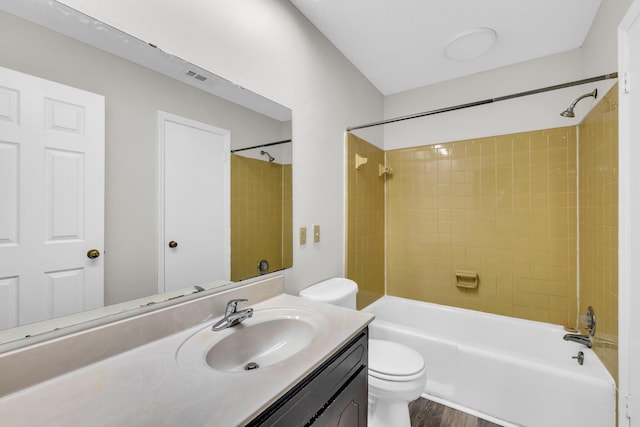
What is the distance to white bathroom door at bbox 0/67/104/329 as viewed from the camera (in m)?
0.68

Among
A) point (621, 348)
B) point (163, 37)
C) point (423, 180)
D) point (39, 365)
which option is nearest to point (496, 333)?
point (621, 348)

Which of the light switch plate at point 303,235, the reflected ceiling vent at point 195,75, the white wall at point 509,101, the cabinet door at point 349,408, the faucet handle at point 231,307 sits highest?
the white wall at point 509,101

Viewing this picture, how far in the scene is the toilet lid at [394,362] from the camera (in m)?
1.37

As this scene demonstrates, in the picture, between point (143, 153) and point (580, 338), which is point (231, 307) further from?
point (580, 338)

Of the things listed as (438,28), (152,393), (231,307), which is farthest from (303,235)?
(438,28)

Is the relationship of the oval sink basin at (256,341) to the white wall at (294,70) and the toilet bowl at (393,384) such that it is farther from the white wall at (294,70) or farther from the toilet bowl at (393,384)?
the toilet bowl at (393,384)

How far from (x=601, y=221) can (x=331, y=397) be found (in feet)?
5.95

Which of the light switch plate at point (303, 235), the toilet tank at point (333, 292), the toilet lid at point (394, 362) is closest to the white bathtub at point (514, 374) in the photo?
the toilet lid at point (394, 362)

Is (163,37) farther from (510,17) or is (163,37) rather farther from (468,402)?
(468,402)

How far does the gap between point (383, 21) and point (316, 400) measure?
211cm

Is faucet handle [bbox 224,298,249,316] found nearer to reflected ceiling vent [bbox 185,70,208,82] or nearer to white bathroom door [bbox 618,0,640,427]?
reflected ceiling vent [bbox 185,70,208,82]

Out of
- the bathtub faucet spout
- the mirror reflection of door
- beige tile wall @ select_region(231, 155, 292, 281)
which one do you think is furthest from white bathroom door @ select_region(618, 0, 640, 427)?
the mirror reflection of door

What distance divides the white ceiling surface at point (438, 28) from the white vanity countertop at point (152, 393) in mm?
1911

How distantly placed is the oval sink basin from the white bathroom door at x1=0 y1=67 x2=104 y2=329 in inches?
14.5
